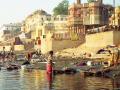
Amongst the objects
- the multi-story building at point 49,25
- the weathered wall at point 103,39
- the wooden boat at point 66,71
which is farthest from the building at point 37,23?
the wooden boat at point 66,71

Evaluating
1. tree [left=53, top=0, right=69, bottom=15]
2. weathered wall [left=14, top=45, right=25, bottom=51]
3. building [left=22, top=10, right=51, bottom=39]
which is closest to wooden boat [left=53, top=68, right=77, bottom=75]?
building [left=22, top=10, right=51, bottom=39]

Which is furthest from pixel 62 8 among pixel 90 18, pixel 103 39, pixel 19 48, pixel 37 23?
pixel 103 39

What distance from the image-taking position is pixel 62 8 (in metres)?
144

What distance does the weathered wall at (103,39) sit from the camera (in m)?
74.4

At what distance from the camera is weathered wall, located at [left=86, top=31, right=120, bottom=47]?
74438 millimetres

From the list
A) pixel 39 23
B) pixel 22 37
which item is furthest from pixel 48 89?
pixel 22 37

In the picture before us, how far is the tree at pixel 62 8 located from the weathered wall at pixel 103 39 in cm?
5743

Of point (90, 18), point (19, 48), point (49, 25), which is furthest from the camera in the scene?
point (19, 48)

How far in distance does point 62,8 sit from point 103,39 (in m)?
67.2

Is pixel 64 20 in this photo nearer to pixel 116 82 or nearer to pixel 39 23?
pixel 39 23

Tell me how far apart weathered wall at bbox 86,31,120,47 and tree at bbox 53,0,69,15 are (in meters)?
57.4

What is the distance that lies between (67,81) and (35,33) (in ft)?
267

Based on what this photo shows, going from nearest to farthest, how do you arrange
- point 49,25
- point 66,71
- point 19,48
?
1. point 66,71
2. point 49,25
3. point 19,48

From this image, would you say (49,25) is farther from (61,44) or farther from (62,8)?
(62,8)
